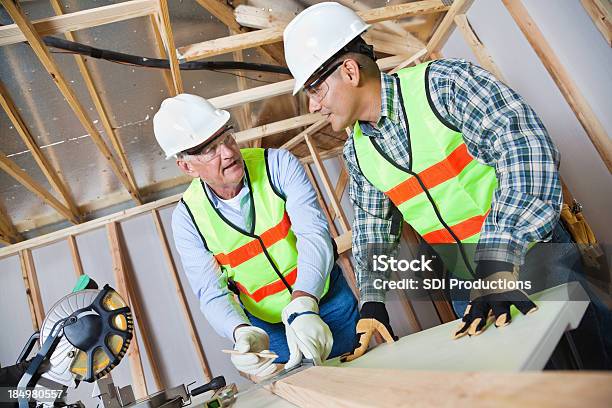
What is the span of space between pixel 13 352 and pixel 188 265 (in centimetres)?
341

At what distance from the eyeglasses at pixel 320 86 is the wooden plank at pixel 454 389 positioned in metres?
1.04

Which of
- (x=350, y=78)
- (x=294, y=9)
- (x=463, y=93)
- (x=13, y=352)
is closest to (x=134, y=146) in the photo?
(x=294, y=9)

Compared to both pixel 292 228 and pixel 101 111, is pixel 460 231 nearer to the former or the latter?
pixel 292 228

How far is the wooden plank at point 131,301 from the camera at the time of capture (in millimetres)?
4609

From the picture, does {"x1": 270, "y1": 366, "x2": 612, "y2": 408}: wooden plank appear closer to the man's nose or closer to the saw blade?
the saw blade

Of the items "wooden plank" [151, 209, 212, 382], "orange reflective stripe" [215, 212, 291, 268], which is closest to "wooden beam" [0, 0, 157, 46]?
"orange reflective stripe" [215, 212, 291, 268]

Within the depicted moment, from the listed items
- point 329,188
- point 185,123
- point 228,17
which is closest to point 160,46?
point 228,17

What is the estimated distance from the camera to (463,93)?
4.94 ft

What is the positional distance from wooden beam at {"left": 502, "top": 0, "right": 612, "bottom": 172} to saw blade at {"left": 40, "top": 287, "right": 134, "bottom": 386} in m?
2.42

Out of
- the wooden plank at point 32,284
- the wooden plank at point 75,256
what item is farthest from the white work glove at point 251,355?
the wooden plank at point 32,284

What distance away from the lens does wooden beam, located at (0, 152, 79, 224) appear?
384 centimetres

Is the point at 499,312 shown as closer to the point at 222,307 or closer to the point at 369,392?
the point at 369,392

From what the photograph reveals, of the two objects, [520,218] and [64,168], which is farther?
[64,168]

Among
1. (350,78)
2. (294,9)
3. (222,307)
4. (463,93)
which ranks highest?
(294,9)
